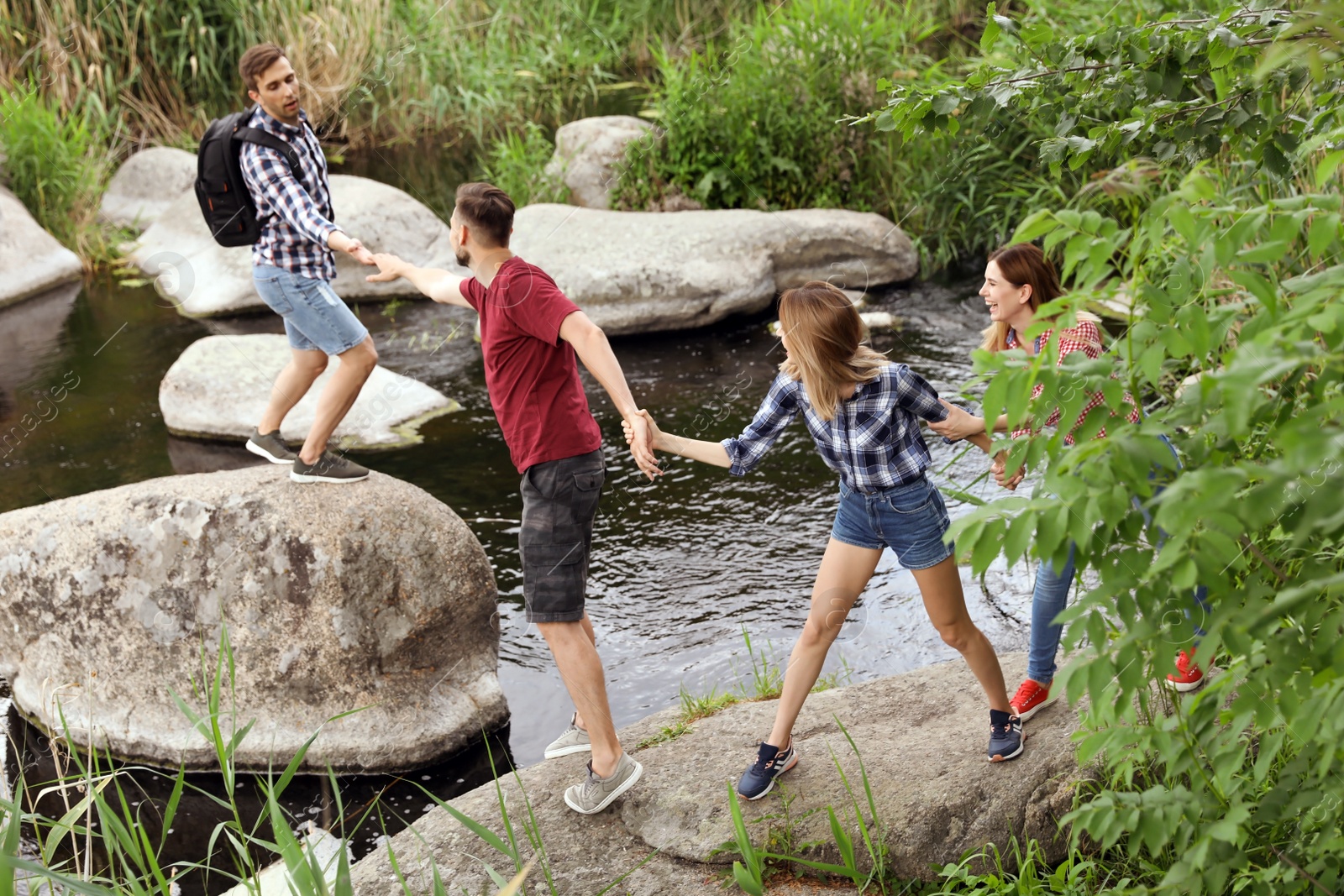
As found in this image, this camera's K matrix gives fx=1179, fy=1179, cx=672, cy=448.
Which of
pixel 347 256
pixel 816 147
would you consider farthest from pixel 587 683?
pixel 347 256

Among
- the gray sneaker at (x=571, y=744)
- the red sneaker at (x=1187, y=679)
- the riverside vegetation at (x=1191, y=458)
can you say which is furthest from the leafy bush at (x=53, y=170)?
the red sneaker at (x=1187, y=679)

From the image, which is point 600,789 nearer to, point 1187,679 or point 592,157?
point 1187,679

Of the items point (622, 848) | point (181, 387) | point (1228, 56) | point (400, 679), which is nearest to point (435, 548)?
point (400, 679)

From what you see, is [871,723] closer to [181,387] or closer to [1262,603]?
[1262,603]

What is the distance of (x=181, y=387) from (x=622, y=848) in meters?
4.95

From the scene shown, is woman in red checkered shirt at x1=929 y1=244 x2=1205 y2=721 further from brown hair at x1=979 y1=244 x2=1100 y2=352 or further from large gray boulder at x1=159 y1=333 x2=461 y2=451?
large gray boulder at x1=159 y1=333 x2=461 y2=451

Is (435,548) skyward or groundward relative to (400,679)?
skyward

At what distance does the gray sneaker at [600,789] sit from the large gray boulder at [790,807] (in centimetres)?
4

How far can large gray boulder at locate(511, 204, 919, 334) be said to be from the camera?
8.10 meters

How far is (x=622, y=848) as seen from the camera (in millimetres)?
3111

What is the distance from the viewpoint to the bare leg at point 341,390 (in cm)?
431

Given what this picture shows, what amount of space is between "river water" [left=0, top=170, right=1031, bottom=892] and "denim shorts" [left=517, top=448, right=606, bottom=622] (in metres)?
1.15

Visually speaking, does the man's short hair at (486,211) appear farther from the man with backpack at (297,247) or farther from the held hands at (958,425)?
the held hands at (958,425)

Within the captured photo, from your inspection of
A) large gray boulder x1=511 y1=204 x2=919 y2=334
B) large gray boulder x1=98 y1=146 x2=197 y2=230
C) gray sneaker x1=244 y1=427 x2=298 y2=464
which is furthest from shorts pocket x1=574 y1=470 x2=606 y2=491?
large gray boulder x1=98 y1=146 x2=197 y2=230
